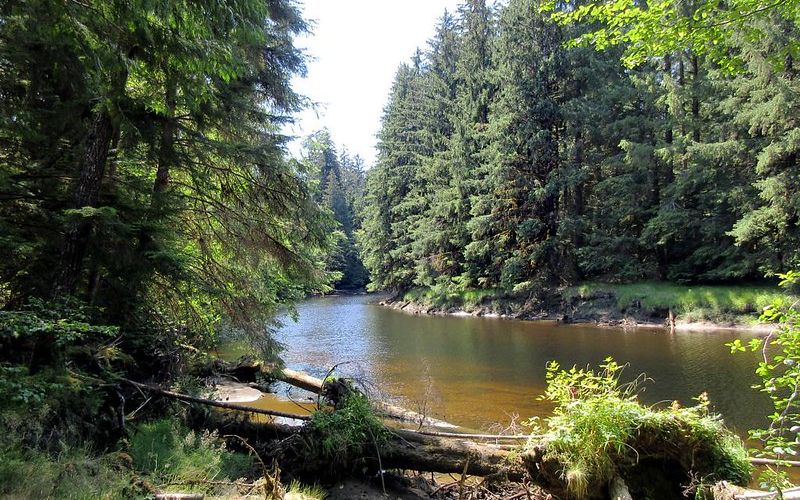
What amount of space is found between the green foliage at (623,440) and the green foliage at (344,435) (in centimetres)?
207

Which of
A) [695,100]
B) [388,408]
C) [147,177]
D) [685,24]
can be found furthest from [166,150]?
[695,100]

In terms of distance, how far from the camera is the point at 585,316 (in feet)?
76.9

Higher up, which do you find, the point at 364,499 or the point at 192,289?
the point at 192,289

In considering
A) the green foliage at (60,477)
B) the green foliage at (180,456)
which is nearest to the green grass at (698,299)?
the green foliage at (180,456)

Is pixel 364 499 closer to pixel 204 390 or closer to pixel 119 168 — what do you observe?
pixel 204 390

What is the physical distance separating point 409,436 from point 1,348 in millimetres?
4221

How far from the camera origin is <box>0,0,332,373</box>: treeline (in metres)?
4.32

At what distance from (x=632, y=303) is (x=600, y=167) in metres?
8.85

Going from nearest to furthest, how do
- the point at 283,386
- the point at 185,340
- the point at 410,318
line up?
the point at 185,340 → the point at 283,386 → the point at 410,318

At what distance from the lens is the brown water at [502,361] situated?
9602mm

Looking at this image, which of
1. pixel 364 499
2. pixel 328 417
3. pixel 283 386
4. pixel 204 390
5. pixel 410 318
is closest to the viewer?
pixel 364 499

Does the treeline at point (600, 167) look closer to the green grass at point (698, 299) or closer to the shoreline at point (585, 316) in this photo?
the green grass at point (698, 299)

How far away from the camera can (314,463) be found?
5203 millimetres

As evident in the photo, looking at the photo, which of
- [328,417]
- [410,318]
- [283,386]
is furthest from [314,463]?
[410,318]
